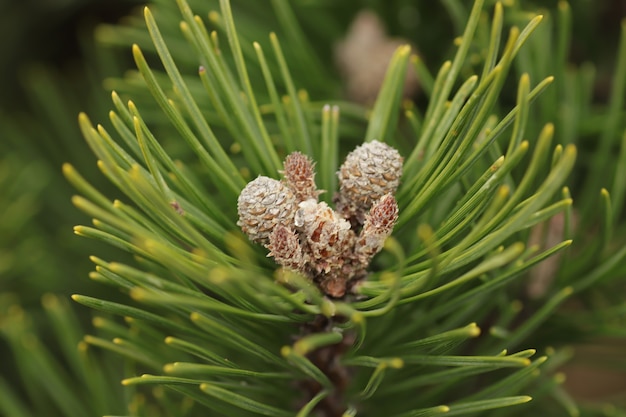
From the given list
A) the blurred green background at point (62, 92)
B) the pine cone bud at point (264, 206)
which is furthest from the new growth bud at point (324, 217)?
the blurred green background at point (62, 92)

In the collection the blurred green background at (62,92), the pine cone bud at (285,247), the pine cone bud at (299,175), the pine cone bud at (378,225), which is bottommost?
the pine cone bud at (285,247)

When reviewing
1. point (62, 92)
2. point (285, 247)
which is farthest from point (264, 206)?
point (62, 92)

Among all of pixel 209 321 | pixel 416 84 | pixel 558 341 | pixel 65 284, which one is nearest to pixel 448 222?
pixel 209 321

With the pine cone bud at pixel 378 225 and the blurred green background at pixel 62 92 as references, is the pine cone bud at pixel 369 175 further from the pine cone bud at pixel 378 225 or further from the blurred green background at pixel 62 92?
the blurred green background at pixel 62 92

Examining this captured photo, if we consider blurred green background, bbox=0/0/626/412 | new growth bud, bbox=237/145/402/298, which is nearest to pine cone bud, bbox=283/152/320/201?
new growth bud, bbox=237/145/402/298

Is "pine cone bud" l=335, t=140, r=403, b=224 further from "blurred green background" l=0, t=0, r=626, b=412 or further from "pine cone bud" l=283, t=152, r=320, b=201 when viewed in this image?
"blurred green background" l=0, t=0, r=626, b=412

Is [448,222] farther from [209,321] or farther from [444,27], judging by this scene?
[444,27]

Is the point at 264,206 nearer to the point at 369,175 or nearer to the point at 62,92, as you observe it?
the point at 369,175
